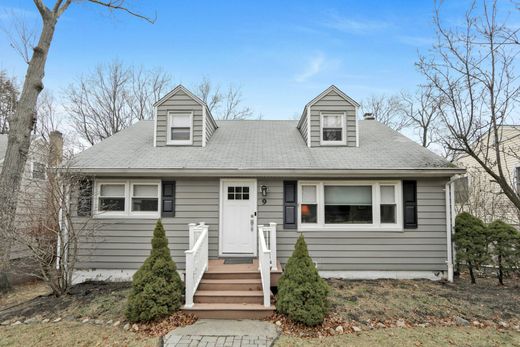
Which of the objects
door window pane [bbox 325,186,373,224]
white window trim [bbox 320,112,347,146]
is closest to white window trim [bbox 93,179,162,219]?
door window pane [bbox 325,186,373,224]

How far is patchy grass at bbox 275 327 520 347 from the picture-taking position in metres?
3.71

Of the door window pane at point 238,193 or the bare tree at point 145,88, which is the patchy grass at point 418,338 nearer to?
the door window pane at point 238,193

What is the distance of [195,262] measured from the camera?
4.82 metres

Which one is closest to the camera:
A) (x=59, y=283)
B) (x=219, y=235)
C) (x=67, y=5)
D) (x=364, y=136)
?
(x=59, y=283)

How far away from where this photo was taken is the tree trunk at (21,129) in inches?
234

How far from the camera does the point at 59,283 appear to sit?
575 cm

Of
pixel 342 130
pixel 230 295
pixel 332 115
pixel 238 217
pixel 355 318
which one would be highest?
pixel 332 115

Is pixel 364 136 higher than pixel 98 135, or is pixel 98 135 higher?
pixel 98 135

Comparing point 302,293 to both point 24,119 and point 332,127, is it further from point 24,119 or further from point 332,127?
point 24,119

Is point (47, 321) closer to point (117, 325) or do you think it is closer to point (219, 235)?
point (117, 325)

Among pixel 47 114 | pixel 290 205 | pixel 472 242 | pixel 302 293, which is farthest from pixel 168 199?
pixel 47 114

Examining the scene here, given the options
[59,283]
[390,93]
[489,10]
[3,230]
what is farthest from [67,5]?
[390,93]

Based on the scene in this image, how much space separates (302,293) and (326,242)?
2.57 meters

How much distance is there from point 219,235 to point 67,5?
791 centimetres
